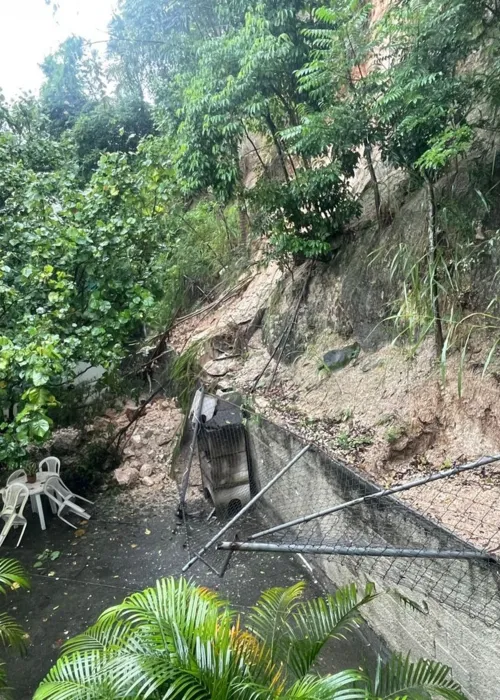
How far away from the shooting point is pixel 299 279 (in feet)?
17.2

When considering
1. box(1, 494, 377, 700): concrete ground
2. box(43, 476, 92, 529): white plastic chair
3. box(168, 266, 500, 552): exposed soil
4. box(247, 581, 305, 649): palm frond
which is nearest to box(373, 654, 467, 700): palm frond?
box(247, 581, 305, 649): palm frond

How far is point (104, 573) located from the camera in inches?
154

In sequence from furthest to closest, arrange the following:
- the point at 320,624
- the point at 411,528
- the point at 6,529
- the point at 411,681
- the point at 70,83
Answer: the point at 70,83 → the point at 6,529 → the point at 411,528 → the point at 320,624 → the point at 411,681

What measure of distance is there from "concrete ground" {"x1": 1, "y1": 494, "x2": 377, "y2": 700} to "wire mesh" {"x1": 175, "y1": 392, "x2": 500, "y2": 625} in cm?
20

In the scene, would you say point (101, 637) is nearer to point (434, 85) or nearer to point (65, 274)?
point (65, 274)

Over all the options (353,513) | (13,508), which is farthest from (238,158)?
(13,508)

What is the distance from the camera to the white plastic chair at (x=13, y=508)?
14.5 feet

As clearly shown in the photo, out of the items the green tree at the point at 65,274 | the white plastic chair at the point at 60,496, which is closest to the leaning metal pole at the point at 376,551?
the green tree at the point at 65,274

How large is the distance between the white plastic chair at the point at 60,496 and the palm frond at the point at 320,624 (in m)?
3.43

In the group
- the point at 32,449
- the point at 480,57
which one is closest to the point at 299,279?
the point at 480,57

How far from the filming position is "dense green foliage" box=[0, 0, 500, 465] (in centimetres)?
301

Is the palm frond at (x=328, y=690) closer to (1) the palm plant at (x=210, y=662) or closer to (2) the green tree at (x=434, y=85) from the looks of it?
(1) the palm plant at (x=210, y=662)

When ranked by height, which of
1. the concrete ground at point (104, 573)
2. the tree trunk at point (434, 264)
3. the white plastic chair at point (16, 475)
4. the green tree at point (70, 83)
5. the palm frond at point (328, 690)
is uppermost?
the green tree at point (70, 83)

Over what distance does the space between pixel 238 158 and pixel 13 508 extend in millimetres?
4291
